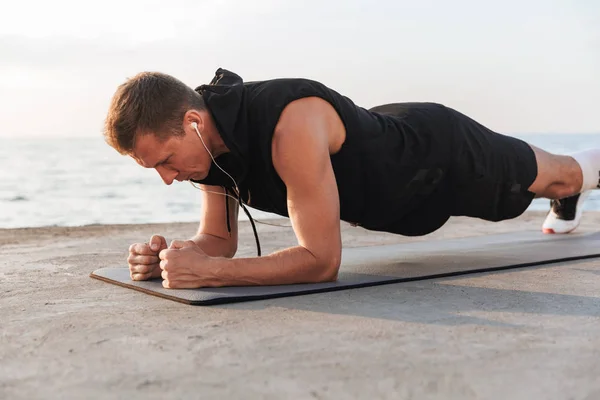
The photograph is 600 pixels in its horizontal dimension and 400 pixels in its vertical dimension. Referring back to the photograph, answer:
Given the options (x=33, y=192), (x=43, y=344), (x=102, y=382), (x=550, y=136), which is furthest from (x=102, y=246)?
(x=550, y=136)

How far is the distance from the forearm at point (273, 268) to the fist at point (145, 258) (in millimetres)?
284

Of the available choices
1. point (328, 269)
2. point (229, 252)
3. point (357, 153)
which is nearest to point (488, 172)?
point (357, 153)

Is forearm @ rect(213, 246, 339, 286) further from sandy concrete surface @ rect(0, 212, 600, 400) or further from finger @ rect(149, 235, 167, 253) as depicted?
finger @ rect(149, 235, 167, 253)

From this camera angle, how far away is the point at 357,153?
8.09ft

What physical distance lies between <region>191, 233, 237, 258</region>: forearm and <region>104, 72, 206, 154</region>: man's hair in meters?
0.57

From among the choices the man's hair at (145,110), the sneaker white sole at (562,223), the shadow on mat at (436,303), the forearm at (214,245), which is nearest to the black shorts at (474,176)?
the shadow on mat at (436,303)

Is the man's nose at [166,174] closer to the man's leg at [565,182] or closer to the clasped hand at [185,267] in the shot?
the clasped hand at [185,267]

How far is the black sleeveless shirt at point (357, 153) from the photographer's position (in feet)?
7.32

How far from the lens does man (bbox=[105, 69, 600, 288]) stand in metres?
2.13

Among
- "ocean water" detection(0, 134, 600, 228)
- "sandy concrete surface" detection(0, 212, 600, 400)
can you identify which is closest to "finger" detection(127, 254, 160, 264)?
"sandy concrete surface" detection(0, 212, 600, 400)

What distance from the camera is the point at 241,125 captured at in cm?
223

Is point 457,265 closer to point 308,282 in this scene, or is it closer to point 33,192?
point 308,282

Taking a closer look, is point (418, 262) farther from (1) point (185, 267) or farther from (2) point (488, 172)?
(1) point (185, 267)

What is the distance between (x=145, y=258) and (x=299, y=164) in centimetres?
63
